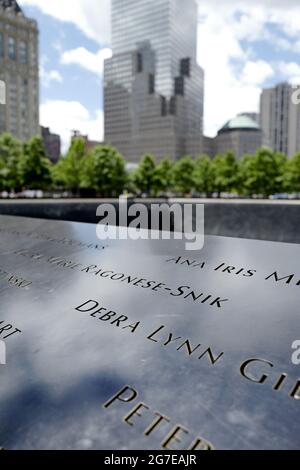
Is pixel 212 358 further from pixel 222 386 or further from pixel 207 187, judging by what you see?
pixel 207 187

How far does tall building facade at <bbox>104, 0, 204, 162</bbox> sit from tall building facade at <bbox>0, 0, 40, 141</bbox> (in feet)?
130

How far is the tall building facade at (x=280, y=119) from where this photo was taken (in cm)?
15188

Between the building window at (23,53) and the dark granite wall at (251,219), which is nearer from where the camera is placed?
the dark granite wall at (251,219)

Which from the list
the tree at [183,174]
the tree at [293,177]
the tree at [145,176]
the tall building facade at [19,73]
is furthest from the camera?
the tall building facade at [19,73]

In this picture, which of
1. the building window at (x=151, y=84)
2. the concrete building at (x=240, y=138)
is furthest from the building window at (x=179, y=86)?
the concrete building at (x=240, y=138)

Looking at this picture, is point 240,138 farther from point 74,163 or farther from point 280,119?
point 74,163

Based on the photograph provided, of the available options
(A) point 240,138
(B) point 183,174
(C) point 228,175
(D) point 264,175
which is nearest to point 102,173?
(B) point 183,174

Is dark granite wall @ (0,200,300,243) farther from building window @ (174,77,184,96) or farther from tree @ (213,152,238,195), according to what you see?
building window @ (174,77,184,96)

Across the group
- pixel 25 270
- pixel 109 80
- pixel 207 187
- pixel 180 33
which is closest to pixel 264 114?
pixel 180 33

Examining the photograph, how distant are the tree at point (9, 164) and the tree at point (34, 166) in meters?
0.59

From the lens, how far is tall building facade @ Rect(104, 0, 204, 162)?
125m

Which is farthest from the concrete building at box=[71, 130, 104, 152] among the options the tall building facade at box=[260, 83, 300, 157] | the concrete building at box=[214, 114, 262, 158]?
the tall building facade at box=[260, 83, 300, 157]

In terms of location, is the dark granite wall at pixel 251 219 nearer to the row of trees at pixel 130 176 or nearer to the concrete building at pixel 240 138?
the row of trees at pixel 130 176
